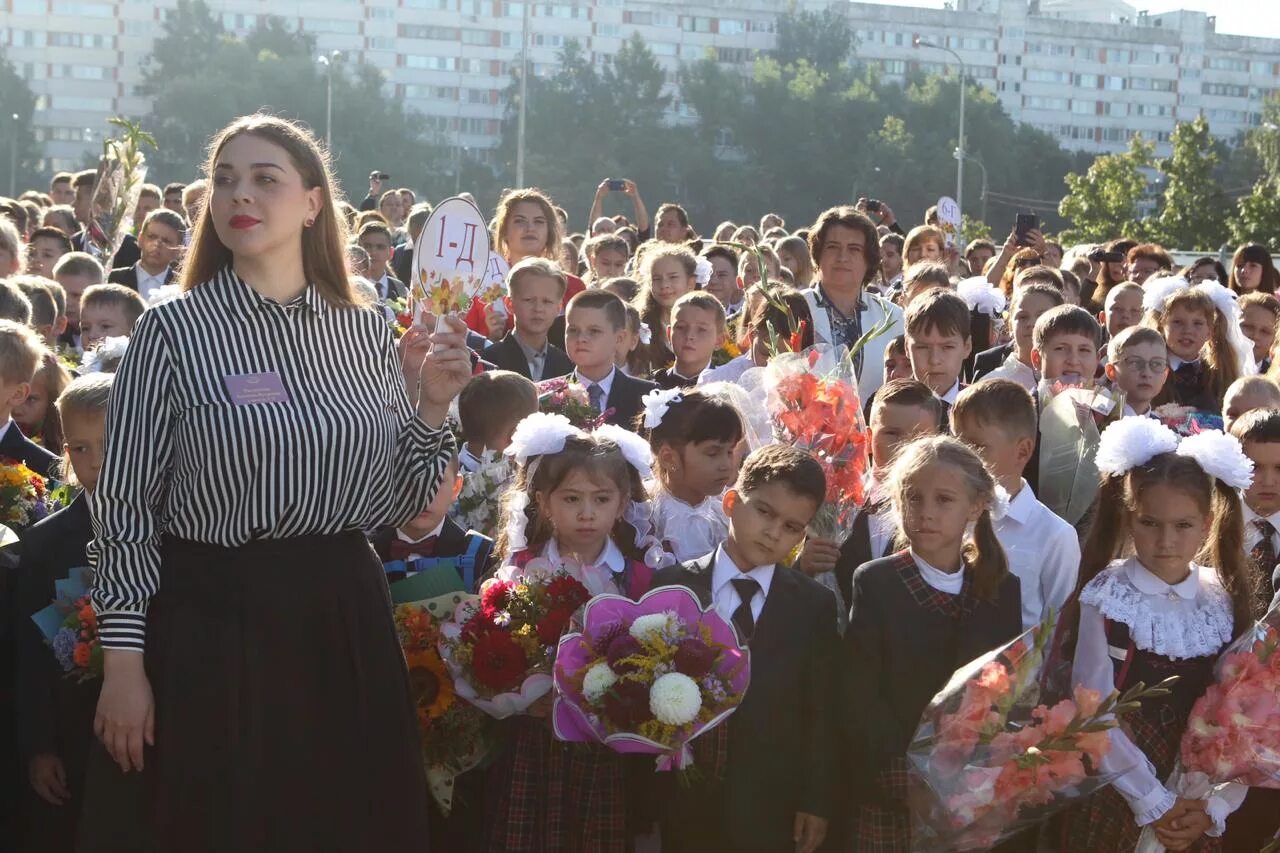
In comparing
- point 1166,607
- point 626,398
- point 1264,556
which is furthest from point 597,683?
point 626,398

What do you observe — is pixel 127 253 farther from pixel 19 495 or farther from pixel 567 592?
pixel 567 592

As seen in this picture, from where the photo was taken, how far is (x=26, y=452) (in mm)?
5441

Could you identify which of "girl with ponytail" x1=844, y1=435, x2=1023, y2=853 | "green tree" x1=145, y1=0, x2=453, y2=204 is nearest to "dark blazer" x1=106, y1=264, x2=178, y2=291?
"girl with ponytail" x1=844, y1=435, x2=1023, y2=853

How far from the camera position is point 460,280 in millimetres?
3984

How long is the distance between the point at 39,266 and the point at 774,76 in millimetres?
82259

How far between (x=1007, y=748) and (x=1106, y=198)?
4028cm

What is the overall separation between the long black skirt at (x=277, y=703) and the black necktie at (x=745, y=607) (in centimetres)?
104

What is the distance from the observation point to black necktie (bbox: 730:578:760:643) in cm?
424

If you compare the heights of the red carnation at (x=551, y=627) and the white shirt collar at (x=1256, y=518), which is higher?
the white shirt collar at (x=1256, y=518)

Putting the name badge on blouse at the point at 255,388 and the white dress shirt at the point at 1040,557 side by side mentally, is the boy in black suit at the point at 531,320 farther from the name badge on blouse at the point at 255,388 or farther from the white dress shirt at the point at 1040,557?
the name badge on blouse at the point at 255,388

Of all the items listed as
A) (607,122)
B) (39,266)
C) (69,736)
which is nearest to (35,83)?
(607,122)

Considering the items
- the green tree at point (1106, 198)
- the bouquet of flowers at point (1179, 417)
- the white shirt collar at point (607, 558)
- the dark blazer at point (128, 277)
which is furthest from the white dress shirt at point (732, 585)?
the green tree at point (1106, 198)

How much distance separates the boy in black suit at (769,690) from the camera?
418 cm

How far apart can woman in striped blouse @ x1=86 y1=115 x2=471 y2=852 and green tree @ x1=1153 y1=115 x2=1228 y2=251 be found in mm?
36136
